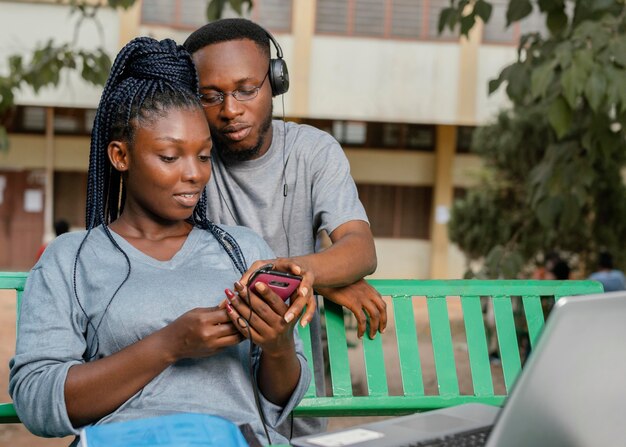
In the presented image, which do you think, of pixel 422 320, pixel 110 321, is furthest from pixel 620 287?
pixel 110 321

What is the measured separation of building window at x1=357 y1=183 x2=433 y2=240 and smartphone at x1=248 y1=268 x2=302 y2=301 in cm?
1513

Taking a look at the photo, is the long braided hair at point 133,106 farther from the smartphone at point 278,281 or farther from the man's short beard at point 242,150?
the smartphone at point 278,281

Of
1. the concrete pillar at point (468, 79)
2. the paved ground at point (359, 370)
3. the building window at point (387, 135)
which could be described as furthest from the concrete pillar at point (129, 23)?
the concrete pillar at point (468, 79)

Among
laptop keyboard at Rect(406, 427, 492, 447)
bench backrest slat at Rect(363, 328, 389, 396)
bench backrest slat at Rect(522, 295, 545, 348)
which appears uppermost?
laptop keyboard at Rect(406, 427, 492, 447)

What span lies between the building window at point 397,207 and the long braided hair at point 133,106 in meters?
14.7

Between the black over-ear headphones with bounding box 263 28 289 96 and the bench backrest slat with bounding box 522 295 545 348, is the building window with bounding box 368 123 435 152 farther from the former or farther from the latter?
the black over-ear headphones with bounding box 263 28 289 96

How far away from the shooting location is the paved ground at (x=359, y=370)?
6523 mm

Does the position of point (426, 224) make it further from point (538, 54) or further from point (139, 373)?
point (139, 373)

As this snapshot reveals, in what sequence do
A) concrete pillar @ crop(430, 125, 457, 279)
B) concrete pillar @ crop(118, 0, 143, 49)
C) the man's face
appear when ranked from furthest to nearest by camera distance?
concrete pillar @ crop(430, 125, 457, 279)
concrete pillar @ crop(118, 0, 143, 49)
the man's face

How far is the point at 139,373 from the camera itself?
1.89 meters

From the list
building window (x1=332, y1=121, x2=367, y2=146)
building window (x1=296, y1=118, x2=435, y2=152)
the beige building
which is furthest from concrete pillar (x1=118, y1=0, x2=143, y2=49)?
building window (x1=332, y1=121, x2=367, y2=146)

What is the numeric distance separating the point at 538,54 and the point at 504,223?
5.93m

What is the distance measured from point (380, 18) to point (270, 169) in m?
13.3

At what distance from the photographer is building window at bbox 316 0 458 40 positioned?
50.2 ft
